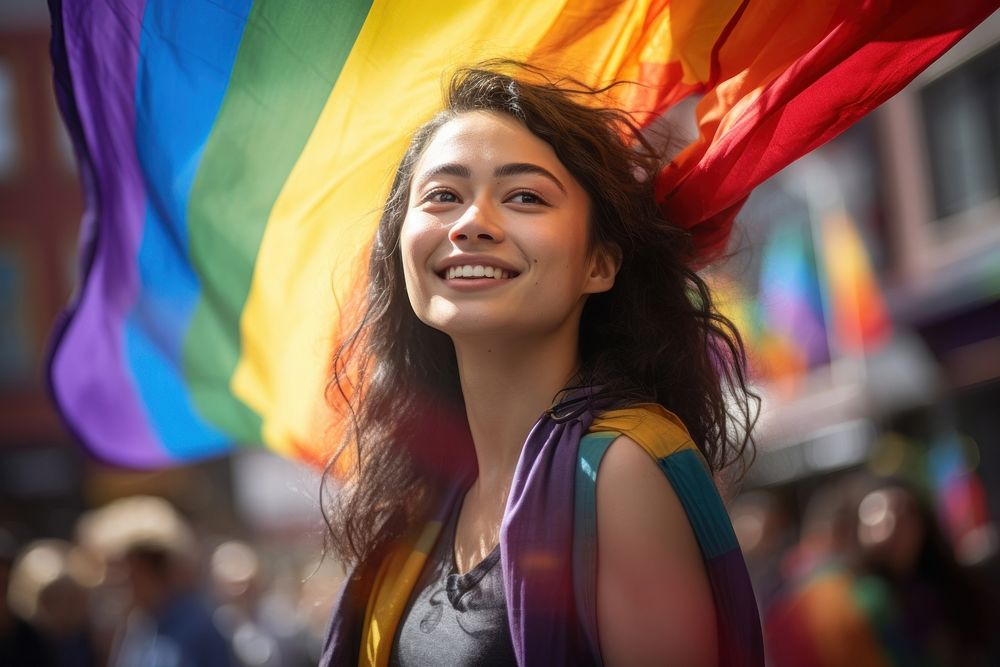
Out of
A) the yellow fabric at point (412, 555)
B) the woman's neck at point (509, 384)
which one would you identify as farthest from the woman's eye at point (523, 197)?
the yellow fabric at point (412, 555)

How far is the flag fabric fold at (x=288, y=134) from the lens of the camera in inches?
95.1

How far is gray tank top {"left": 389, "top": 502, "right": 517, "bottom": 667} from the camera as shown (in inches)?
85.0

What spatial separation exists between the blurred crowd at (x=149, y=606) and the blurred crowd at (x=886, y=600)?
6.04ft

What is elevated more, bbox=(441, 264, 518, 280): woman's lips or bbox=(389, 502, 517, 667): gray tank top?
bbox=(441, 264, 518, 280): woman's lips

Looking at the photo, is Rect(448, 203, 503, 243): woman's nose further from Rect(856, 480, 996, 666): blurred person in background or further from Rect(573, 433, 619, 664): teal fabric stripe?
Rect(856, 480, 996, 666): blurred person in background

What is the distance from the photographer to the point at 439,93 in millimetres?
2785

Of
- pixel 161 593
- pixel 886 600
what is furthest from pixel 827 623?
pixel 161 593

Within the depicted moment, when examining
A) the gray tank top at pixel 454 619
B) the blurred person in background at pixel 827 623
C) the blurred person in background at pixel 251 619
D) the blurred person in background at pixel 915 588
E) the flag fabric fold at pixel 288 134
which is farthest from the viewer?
the blurred person in background at pixel 251 619

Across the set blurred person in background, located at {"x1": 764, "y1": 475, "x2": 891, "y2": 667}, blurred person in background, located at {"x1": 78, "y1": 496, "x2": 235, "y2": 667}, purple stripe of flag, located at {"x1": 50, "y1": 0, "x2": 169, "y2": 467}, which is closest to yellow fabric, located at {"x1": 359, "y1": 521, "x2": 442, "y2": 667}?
purple stripe of flag, located at {"x1": 50, "y1": 0, "x2": 169, "y2": 467}

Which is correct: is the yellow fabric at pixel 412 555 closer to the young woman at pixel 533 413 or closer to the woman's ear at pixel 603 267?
the young woman at pixel 533 413

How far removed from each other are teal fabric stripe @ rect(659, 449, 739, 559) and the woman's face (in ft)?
1.30

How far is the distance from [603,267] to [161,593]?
4.31 meters

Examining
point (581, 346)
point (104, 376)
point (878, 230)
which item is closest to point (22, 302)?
point (878, 230)

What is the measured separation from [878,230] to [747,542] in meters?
9.03
